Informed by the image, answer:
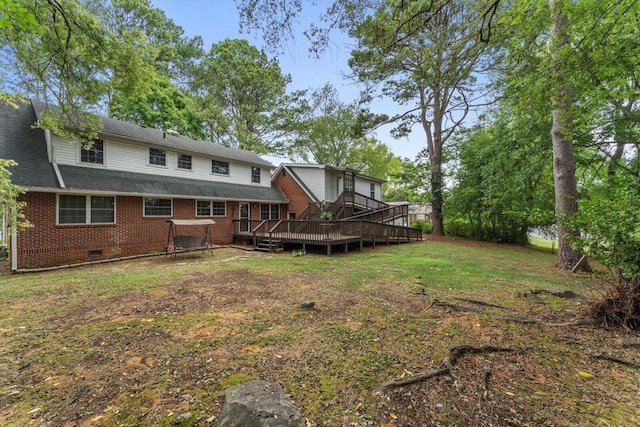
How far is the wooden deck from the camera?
38.1 feet

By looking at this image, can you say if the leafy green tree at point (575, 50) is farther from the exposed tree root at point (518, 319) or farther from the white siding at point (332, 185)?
the white siding at point (332, 185)

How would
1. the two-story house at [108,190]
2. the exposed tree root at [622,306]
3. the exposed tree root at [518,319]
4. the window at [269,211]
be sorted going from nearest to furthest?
1. the exposed tree root at [622,306]
2. the exposed tree root at [518,319]
3. the two-story house at [108,190]
4. the window at [269,211]

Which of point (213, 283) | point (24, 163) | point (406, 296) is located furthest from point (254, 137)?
point (406, 296)

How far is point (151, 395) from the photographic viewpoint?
245 cm

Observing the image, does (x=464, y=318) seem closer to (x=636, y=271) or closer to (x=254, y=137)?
(x=636, y=271)

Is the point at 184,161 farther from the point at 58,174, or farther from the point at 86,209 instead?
the point at 58,174

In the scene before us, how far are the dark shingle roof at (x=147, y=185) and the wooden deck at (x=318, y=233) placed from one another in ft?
8.92

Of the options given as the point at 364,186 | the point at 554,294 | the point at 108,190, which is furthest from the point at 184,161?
the point at 554,294

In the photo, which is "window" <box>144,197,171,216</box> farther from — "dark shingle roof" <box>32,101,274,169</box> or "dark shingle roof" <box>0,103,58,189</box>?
"dark shingle roof" <box>0,103,58,189</box>

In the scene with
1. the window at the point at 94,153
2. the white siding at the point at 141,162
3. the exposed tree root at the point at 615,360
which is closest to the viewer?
the exposed tree root at the point at 615,360

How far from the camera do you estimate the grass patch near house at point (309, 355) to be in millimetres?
2217

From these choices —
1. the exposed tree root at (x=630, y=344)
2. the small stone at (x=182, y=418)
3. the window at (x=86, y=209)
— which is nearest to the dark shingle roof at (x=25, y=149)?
the window at (x=86, y=209)

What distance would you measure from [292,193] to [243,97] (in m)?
12.3

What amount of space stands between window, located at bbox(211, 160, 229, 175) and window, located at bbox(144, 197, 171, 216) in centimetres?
388
